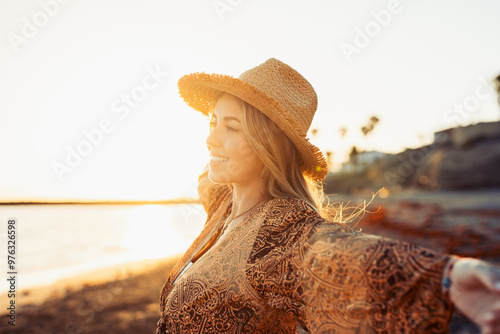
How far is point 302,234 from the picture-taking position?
1556 millimetres

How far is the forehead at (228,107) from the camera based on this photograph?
2076 millimetres

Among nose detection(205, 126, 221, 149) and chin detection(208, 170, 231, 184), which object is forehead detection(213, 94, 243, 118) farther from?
chin detection(208, 170, 231, 184)

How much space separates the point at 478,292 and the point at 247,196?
1416 mm

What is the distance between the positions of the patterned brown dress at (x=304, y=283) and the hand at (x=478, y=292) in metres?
0.07

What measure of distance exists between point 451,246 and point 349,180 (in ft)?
176

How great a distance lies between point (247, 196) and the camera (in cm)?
222

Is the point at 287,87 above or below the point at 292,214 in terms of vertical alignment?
above

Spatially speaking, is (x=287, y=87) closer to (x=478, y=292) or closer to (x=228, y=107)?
(x=228, y=107)

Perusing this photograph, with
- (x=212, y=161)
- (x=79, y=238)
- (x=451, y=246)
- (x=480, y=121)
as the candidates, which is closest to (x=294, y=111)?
(x=212, y=161)

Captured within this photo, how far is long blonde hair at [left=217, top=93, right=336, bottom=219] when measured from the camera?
2020 mm

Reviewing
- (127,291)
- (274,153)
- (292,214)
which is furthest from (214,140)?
(127,291)

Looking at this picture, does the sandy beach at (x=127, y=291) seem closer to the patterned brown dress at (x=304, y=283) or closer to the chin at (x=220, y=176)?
the chin at (x=220, y=176)

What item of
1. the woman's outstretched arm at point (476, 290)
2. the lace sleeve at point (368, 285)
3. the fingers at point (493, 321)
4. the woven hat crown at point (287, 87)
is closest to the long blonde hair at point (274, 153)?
the woven hat crown at point (287, 87)

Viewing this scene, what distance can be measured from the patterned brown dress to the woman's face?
0.25 meters
